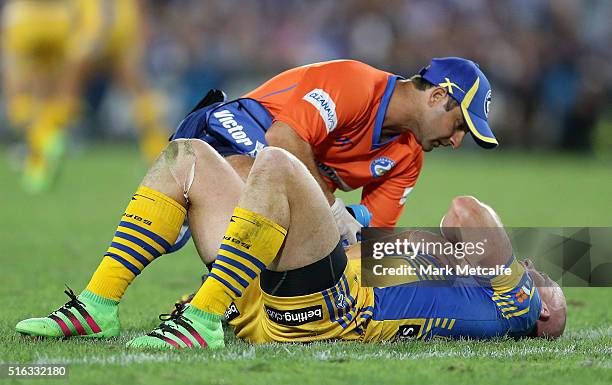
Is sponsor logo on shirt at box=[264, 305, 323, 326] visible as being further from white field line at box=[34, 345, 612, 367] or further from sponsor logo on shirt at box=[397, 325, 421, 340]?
sponsor logo on shirt at box=[397, 325, 421, 340]

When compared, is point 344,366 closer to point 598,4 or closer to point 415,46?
point 415,46

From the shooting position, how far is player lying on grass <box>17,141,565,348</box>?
407cm

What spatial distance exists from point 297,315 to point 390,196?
1820mm

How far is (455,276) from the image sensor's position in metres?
4.48

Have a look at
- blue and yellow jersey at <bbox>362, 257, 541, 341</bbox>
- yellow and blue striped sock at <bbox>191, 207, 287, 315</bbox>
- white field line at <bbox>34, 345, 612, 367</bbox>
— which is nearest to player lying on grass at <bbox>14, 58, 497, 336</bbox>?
yellow and blue striped sock at <bbox>191, 207, 287, 315</bbox>

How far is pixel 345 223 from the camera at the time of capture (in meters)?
5.19

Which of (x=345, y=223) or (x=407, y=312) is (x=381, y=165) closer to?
(x=345, y=223)

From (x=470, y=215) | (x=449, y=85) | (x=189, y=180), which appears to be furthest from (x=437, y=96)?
(x=189, y=180)

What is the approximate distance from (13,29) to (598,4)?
1163cm

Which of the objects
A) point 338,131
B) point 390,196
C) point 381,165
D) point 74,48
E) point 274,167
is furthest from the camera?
point 74,48

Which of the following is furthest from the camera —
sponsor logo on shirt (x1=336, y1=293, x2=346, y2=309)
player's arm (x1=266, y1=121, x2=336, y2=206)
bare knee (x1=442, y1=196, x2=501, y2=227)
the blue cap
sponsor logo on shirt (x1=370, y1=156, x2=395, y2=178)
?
sponsor logo on shirt (x1=370, y1=156, x2=395, y2=178)

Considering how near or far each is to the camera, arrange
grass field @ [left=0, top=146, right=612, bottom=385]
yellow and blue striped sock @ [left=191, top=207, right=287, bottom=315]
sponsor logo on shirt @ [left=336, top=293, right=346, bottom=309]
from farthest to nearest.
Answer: sponsor logo on shirt @ [left=336, top=293, right=346, bottom=309]
yellow and blue striped sock @ [left=191, top=207, right=287, bottom=315]
grass field @ [left=0, top=146, right=612, bottom=385]

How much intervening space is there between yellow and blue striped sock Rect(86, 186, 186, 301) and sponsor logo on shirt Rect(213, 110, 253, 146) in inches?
44.1

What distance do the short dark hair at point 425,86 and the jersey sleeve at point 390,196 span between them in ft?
1.78
